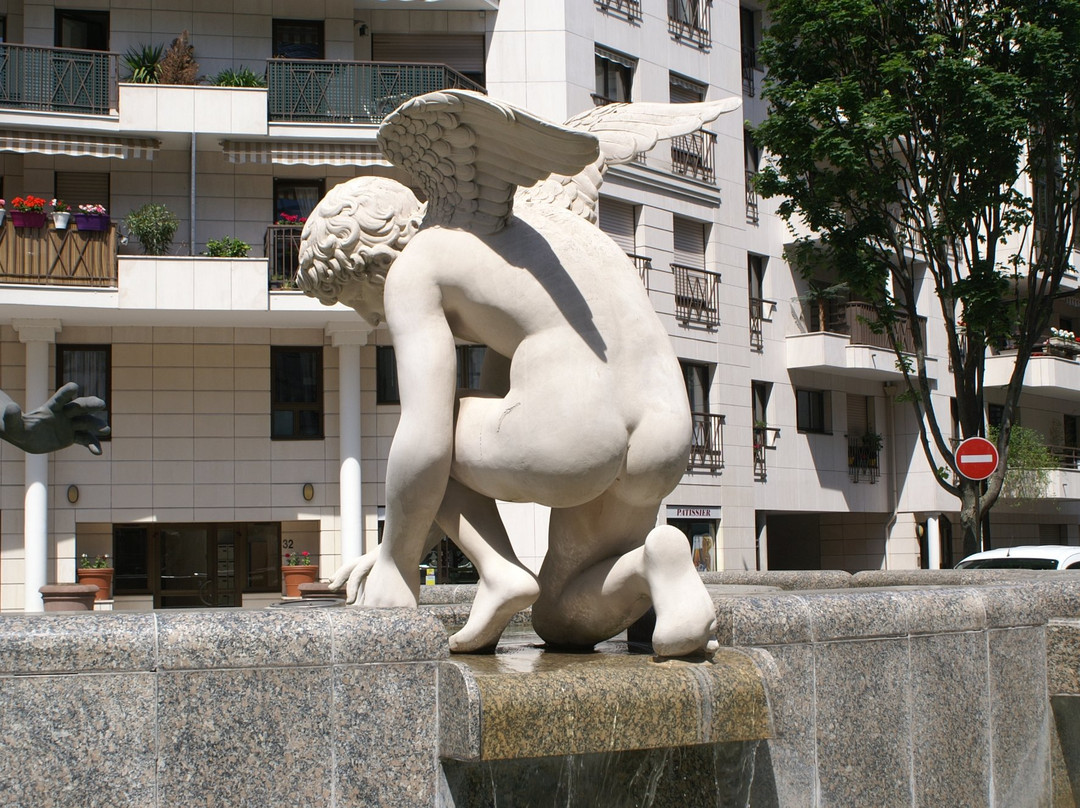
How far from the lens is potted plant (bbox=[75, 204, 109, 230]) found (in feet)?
77.8

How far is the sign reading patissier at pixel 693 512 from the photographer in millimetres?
29703

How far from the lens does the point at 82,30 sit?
27125mm

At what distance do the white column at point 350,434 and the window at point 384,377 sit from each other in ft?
3.11

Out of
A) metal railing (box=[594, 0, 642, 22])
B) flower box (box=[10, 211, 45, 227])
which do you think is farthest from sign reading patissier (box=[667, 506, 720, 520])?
flower box (box=[10, 211, 45, 227])

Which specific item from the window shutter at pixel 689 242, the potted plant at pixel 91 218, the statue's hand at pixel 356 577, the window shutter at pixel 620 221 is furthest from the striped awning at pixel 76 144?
the statue's hand at pixel 356 577

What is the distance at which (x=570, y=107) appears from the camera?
28.3 metres

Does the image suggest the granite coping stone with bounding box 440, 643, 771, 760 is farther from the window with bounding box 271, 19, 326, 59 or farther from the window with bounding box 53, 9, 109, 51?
the window with bounding box 53, 9, 109, 51

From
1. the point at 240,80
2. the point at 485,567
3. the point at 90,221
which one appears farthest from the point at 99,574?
the point at 485,567

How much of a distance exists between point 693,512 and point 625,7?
11278 mm

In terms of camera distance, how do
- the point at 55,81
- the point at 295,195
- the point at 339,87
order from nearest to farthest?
the point at 55,81 < the point at 339,87 < the point at 295,195

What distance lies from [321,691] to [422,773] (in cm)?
35

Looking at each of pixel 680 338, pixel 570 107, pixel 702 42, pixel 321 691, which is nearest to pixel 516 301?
pixel 321 691

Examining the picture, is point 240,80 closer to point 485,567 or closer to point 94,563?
point 94,563

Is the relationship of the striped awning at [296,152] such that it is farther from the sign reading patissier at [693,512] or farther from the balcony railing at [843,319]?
the balcony railing at [843,319]
